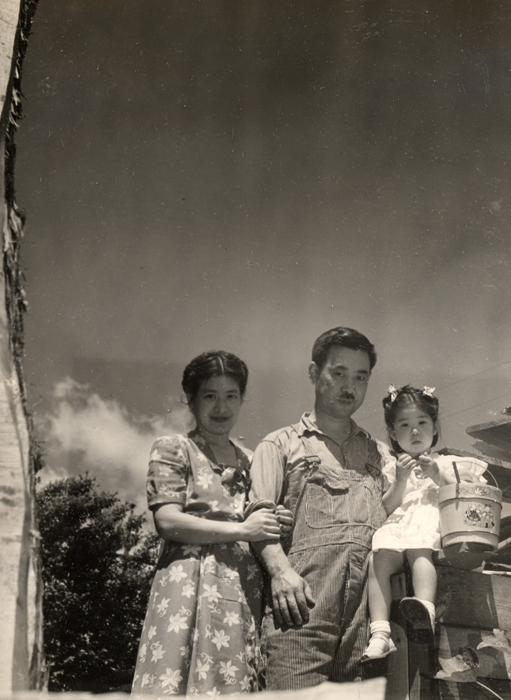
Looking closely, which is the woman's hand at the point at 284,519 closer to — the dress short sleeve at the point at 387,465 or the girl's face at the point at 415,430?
the dress short sleeve at the point at 387,465

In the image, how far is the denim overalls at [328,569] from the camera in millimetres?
1896

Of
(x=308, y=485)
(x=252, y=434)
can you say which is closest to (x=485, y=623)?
(x=308, y=485)

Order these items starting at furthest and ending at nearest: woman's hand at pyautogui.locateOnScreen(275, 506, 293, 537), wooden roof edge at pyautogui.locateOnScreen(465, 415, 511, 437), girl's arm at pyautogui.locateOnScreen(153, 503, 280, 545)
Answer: wooden roof edge at pyautogui.locateOnScreen(465, 415, 511, 437) → woman's hand at pyautogui.locateOnScreen(275, 506, 293, 537) → girl's arm at pyautogui.locateOnScreen(153, 503, 280, 545)

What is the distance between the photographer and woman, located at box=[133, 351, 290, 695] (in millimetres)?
1795

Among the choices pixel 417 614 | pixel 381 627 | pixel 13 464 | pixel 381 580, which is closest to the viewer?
pixel 13 464

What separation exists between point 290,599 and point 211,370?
100cm

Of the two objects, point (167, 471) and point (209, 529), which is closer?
point (209, 529)

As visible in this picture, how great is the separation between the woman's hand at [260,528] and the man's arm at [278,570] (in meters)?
0.04

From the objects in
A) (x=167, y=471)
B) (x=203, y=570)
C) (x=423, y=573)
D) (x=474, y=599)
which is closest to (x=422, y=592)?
(x=423, y=573)

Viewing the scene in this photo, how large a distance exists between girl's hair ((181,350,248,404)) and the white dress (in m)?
0.76

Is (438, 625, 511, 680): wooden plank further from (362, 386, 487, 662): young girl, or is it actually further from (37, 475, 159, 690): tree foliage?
(37, 475, 159, 690): tree foliage

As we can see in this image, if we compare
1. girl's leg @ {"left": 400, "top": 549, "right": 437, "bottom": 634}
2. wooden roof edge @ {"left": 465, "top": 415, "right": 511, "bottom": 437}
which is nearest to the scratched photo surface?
wooden roof edge @ {"left": 465, "top": 415, "right": 511, "bottom": 437}

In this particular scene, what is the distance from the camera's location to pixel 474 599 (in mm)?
1918

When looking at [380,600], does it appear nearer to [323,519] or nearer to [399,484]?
[323,519]
